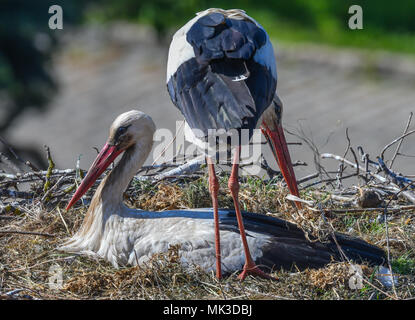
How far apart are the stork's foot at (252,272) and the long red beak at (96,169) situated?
105 cm

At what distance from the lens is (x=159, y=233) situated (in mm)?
4215

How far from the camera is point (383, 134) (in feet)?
31.4

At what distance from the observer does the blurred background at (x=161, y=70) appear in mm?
8328

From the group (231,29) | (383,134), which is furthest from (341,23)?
(231,29)

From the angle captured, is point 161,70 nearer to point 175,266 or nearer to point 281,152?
point 281,152

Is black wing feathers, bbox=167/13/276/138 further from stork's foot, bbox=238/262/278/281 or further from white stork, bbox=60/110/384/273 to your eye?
stork's foot, bbox=238/262/278/281

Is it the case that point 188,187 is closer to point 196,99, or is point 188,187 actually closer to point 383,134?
point 196,99

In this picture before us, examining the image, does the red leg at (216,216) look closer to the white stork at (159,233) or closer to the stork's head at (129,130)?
the white stork at (159,233)

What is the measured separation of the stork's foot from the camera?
4.03 metres

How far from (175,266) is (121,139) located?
2.97ft

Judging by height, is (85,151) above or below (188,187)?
below
